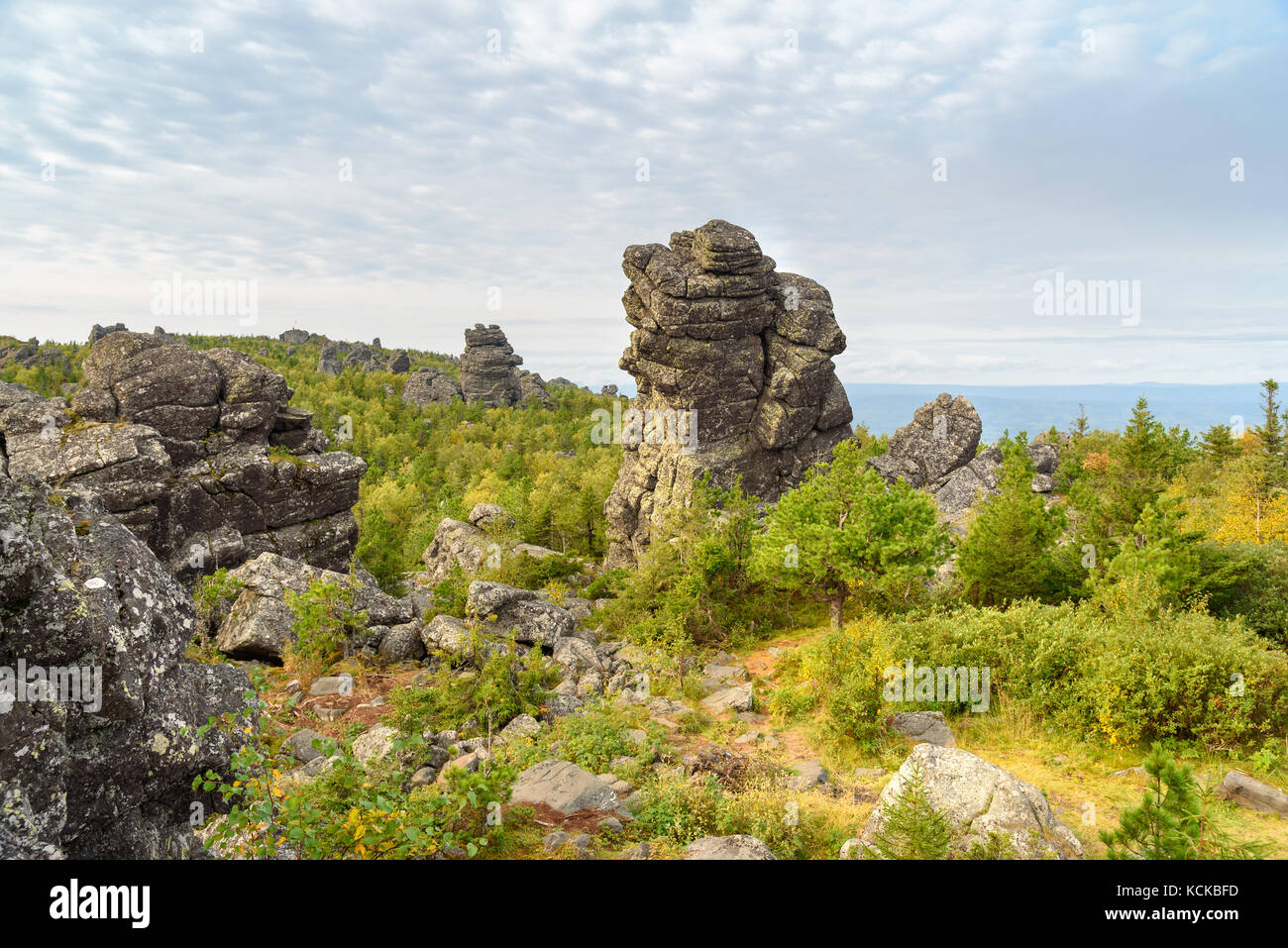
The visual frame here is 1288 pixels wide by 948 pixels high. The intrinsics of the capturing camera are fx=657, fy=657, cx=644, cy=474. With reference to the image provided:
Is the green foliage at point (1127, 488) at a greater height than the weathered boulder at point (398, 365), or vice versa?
the weathered boulder at point (398, 365)

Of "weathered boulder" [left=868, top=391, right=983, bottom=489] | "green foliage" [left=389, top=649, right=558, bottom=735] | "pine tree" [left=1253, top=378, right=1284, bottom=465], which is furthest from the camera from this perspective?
"weathered boulder" [left=868, top=391, right=983, bottom=489]

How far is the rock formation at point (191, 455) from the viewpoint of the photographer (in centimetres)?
2417

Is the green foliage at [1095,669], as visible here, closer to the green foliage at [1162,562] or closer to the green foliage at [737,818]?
the green foliage at [1162,562]

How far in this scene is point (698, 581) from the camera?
25047 mm

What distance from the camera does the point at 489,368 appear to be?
120000mm

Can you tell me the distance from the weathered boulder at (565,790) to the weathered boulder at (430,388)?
108 m

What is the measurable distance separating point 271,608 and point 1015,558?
23733mm

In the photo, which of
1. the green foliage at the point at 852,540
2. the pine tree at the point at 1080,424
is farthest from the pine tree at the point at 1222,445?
the green foliage at the point at 852,540

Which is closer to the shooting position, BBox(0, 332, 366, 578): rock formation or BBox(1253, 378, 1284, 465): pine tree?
BBox(0, 332, 366, 578): rock formation

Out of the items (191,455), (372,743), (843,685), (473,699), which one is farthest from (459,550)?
(843,685)

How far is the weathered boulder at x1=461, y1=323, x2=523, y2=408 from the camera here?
385ft

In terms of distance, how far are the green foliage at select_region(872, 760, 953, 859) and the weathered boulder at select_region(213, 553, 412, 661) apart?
1595 cm

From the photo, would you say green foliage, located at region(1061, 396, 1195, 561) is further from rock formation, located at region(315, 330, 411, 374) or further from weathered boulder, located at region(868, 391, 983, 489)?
rock formation, located at region(315, 330, 411, 374)
